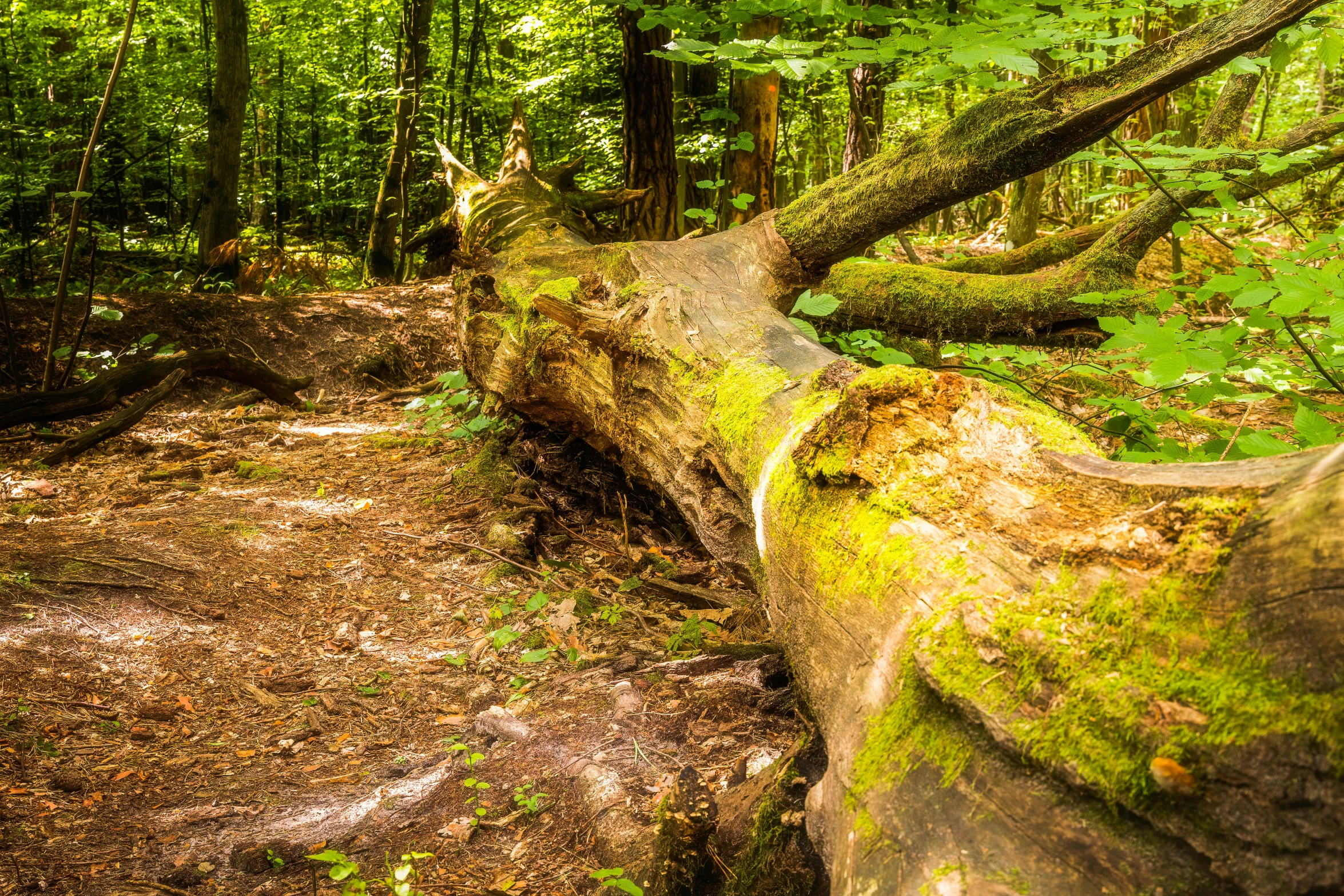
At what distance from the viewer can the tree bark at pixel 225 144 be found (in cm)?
1006

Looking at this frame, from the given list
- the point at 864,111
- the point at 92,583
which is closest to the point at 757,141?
the point at 864,111

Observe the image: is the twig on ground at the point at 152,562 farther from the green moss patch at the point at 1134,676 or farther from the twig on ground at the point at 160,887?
the green moss patch at the point at 1134,676

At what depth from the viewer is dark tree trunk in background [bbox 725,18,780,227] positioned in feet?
25.6

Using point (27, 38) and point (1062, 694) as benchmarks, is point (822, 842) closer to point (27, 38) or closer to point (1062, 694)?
point (1062, 694)

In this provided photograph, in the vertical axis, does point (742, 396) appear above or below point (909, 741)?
above

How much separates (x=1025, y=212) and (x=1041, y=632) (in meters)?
10.9

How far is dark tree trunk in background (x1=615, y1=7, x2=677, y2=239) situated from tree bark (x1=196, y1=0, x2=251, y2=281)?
6.34 m

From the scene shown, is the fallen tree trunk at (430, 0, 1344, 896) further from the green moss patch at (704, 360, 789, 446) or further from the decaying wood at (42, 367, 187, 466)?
the decaying wood at (42, 367, 187, 466)

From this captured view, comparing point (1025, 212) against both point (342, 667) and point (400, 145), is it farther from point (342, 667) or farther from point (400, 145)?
point (342, 667)

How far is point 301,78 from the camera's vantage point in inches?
626

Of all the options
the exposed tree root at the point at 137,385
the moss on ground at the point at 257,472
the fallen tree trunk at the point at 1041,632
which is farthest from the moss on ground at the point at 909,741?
the exposed tree root at the point at 137,385

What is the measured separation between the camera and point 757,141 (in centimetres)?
798

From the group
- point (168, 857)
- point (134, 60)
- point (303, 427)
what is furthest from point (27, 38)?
point (168, 857)

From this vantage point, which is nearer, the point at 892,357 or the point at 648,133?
the point at 892,357
